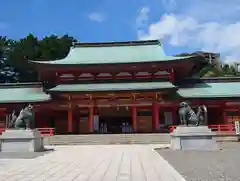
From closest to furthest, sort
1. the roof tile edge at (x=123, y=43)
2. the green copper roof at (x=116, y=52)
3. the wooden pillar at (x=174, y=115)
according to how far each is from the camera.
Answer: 1. the wooden pillar at (x=174, y=115)
2. the green copper roof at (x=116, y=52)
3. the roof tile edge at (x=123, y=43)

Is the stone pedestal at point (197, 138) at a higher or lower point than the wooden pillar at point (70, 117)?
lower

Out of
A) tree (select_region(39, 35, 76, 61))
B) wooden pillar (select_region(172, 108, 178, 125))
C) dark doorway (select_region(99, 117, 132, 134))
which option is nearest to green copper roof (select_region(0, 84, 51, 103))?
dark doorway (select_region(99, 117, 132, 134))

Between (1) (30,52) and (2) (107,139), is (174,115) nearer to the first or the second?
(2) (107,139)

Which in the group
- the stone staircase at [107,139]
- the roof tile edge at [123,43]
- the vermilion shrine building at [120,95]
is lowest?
the stone staircase at [107,139]

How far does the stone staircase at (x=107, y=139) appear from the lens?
22.4 m

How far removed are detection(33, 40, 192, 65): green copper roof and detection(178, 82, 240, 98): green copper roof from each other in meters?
4.49

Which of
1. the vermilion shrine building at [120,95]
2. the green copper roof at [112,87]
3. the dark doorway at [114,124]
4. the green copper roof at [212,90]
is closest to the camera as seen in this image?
the green copper roof at [112,87]

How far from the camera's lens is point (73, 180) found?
700 centimetres

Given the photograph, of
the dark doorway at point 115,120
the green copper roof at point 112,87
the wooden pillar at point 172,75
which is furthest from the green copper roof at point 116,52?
the dark doorway at point 115,120

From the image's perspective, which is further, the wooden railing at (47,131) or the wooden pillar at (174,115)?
the wooden pillar at (174,115)

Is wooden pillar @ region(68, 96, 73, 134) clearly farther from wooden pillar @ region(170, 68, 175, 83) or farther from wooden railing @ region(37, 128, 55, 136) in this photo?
wooden pillar @ region(170, 68, 175, 83)

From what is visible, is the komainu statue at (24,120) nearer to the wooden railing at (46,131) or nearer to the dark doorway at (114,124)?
the wooden railing at (46,131)

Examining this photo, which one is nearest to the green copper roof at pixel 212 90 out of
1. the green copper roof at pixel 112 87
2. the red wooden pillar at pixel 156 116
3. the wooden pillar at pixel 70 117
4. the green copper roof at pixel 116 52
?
the green copper roof at pixel 112 87

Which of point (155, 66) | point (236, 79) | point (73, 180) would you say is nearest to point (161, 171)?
point (73, 180)
